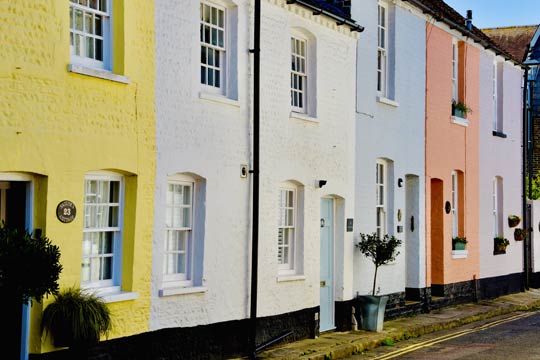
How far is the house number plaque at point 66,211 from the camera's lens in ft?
36.0

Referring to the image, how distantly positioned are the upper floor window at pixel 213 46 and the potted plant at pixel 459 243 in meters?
11.1

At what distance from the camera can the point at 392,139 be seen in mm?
20359

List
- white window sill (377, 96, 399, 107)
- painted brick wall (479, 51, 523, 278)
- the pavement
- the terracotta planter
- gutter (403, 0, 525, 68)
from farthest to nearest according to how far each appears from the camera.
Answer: painted brick wall (479, 51, 523, 278) → gutter (403, 0, 525, 68) → white window sill (377, 96, 399, 107) → the terracotta planter → the pavement

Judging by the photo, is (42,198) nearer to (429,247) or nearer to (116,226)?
(116,226)

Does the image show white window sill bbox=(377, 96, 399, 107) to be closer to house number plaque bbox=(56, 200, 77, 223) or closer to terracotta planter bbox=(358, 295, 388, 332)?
terracotta planter bbox=(358, 295, 388, 332)

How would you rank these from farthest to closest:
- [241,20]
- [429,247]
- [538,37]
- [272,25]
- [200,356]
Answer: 1. [538,37]
2. [429,247]
3. [272,25]
4. [241,20]
5. [200,356]

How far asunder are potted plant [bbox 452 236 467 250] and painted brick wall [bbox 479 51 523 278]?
67.8 inches

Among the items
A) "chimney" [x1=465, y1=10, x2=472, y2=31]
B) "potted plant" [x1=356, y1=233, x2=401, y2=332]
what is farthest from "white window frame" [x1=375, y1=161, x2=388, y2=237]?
"chimney" [x1=465, y1=10, x2=472, y2=31]

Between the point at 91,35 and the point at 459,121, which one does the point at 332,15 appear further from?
the point at 459,121

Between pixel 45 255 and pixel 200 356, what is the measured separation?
462 cm

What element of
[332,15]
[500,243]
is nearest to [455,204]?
[500,243]

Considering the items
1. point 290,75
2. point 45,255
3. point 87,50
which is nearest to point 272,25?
point 290,75

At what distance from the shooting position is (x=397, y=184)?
20.7 meters

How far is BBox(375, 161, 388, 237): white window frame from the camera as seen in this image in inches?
797
